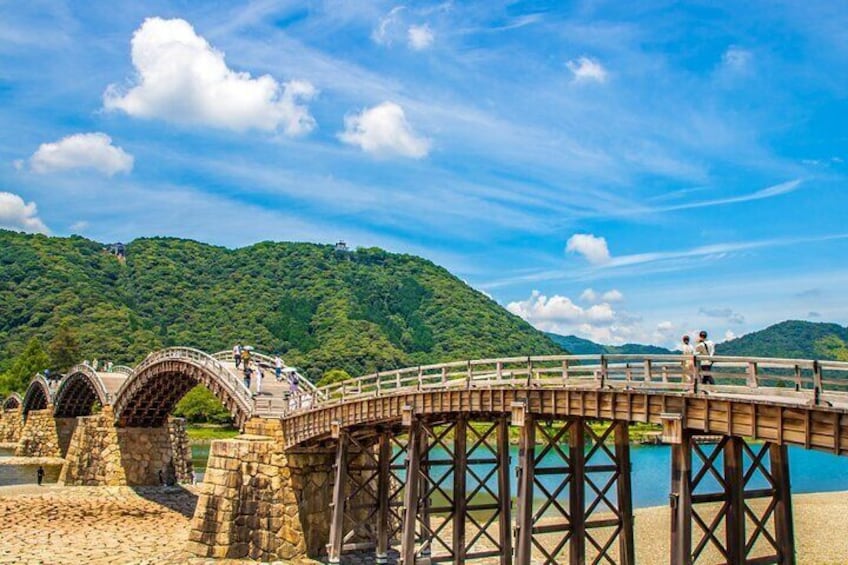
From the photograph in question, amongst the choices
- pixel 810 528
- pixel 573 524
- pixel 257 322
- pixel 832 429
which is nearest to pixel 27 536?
pixel 573 524

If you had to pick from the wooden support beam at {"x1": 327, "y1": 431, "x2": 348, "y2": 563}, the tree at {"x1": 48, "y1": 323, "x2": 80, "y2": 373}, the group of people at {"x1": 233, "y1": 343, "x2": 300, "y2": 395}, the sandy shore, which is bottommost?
the sandy shore

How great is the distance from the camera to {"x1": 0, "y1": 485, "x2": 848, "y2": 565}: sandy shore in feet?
102

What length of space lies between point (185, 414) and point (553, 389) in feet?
289

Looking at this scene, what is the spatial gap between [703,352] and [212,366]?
92.8 ft

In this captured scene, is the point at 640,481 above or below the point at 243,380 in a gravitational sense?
below

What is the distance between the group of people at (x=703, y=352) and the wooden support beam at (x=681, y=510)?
5.49ft

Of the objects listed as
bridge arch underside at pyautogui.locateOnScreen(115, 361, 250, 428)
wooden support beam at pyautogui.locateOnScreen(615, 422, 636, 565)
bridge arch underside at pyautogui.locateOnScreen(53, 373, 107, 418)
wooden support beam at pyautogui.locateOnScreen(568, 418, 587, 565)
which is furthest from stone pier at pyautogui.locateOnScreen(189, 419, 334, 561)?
bridge arch underside at pyautogui.locateOnScreen(53, 373, 107, 418)

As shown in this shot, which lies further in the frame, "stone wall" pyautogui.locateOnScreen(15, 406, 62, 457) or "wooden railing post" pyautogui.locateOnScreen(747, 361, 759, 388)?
"stone wall" pyautogui.locateOnScreen(15, 406, 62, 457)

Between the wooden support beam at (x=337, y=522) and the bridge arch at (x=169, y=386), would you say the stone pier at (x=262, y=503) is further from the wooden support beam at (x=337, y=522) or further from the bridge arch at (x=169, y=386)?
the bridge arch at (x=169, y=386)

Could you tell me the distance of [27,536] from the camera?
1353 inches

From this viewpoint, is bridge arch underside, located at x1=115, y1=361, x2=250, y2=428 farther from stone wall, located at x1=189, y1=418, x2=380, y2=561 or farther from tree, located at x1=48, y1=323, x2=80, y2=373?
tree, located at x1=48, y1=323, x2=80, y2=373

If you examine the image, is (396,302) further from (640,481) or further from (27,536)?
(27,536)

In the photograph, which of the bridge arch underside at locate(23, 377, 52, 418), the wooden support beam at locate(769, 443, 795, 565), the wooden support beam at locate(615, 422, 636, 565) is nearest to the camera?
the wooden support beam at locate(769, 443, 795, 565)

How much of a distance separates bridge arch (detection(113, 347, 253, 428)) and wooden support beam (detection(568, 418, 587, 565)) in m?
17.1
